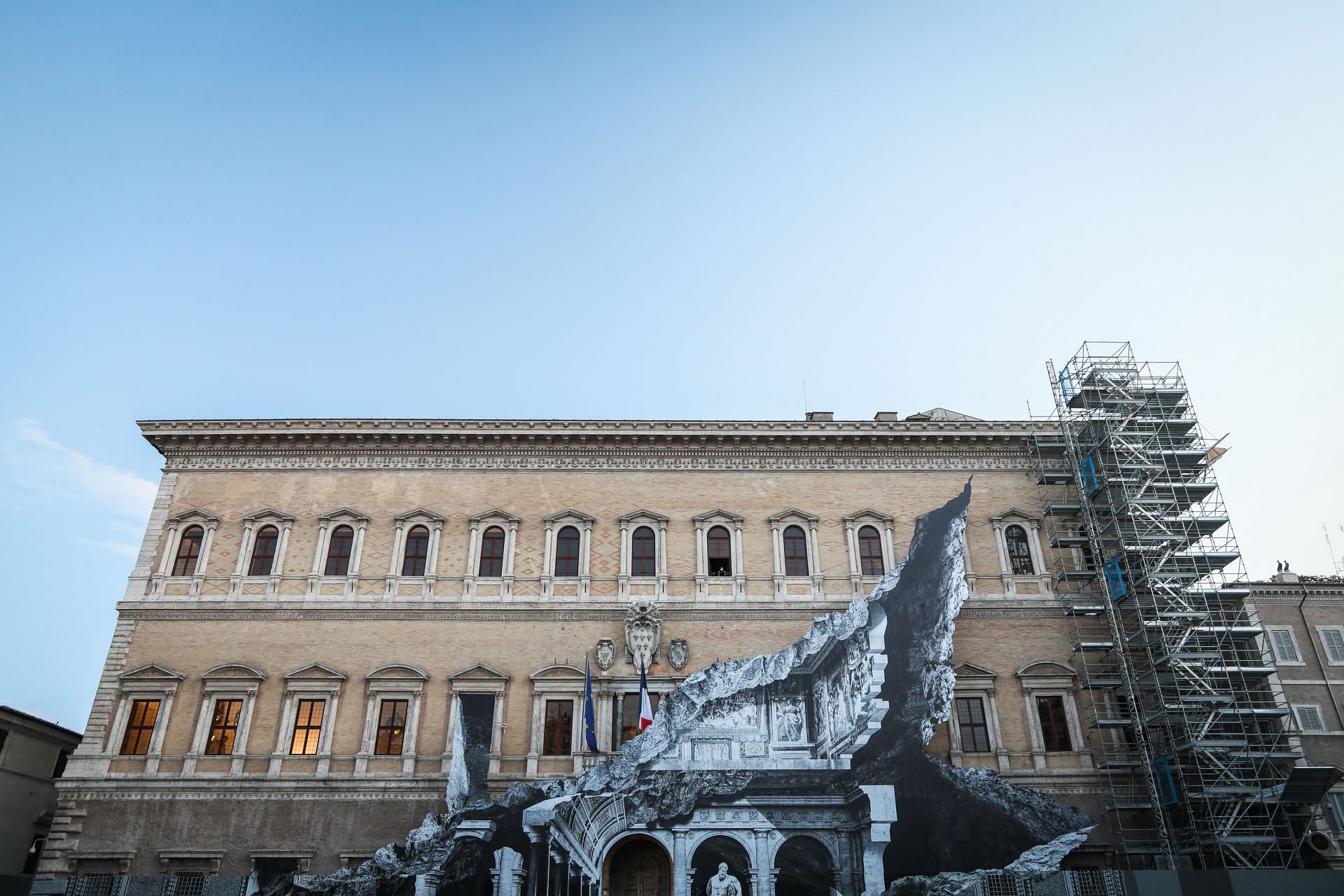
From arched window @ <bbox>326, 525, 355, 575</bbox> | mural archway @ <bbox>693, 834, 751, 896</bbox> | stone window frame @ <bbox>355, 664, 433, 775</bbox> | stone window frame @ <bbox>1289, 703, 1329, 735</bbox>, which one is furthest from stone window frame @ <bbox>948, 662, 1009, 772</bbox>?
arched window @ <bbox>326, 525, 355, 575</bbox>

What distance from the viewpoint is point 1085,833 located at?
902 inches

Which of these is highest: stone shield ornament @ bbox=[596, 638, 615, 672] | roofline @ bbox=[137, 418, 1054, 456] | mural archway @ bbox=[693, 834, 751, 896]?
roofline @ bbox=[137, 418, 1054, 456]

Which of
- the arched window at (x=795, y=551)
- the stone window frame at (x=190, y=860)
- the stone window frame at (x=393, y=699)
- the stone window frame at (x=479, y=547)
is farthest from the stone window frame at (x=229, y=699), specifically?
the arched window at (x=795, y=551)

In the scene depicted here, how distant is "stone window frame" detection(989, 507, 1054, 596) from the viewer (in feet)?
85.3

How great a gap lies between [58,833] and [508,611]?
11.8 m

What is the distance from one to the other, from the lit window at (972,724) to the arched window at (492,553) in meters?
12.6

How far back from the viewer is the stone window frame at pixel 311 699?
23.6 metres

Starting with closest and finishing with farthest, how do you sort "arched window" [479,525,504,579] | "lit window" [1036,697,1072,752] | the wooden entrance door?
the wooden entrance door
"lit window" [1036,697,1072,752]
"arched window" [479,525,504,579]

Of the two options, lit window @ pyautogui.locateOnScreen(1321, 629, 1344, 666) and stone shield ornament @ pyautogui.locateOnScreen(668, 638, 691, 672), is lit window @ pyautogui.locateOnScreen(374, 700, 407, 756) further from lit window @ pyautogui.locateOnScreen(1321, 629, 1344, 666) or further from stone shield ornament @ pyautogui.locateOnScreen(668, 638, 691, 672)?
lit window @ pyautogui.locateOnScreen(1321, 629, 1344, 666)

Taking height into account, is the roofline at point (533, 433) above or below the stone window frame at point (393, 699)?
above

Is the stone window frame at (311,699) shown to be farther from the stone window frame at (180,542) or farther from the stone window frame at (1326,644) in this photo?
the stone window frame at (1326,644)

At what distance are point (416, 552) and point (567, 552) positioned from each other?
164 inches

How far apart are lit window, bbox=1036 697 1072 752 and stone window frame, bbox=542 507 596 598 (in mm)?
12171

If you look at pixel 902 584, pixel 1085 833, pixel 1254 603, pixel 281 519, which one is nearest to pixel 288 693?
pixel 281 519
